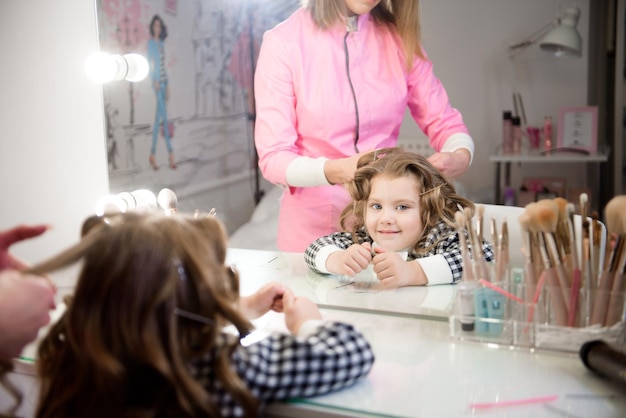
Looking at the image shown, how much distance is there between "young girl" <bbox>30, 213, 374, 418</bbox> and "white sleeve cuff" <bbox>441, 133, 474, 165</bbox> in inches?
18.8

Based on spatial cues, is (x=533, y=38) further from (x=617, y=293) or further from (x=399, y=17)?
(x=617, y=293)

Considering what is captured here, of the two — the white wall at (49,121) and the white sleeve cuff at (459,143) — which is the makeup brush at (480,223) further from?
the white wall at (49,121)

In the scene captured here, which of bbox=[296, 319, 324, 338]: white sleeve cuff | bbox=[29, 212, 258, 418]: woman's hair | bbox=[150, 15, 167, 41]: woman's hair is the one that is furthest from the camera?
bbox=[150, 15, 167, 41]: woman's hair

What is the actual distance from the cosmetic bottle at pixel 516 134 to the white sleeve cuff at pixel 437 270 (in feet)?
0.73

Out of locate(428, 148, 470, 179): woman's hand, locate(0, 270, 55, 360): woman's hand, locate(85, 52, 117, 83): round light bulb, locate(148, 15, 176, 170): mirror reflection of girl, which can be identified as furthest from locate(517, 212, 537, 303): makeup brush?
locate(85, 52, 117, 83): round light bulb

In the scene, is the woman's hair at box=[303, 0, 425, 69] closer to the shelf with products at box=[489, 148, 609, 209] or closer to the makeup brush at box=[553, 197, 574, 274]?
the shelf with products at box=[489, 148, 609, 209]

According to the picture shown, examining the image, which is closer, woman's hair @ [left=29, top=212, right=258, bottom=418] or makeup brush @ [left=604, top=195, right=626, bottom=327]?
woman's hair @ [left=29, top=212, right=258, bottom=418]

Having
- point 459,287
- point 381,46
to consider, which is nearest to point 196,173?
point 381,46

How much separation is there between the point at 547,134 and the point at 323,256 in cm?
45

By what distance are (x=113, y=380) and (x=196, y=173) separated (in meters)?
0.76

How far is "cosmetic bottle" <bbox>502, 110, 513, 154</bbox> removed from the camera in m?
1.15

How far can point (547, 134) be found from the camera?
114 centimetres

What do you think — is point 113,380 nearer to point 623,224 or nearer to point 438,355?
point 438,355

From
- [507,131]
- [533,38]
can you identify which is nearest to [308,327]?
[507,131]
